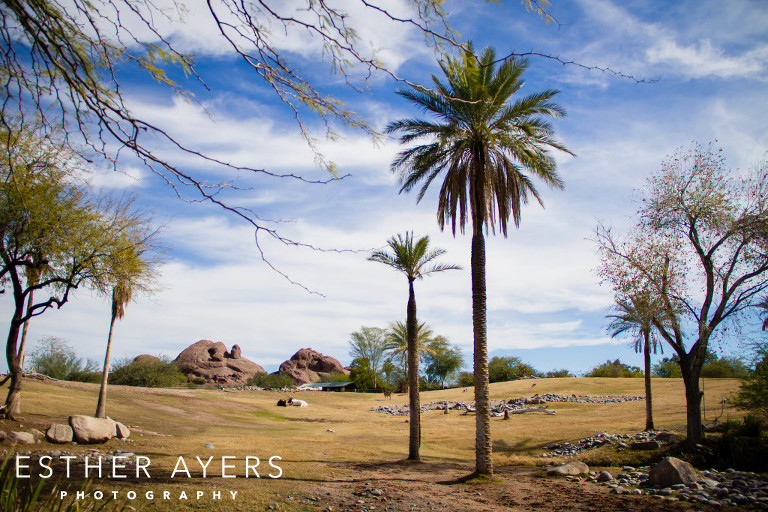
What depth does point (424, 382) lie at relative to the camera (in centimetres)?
8444

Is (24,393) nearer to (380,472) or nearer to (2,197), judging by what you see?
(2,197)

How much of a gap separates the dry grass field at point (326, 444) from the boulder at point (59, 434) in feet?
1.32

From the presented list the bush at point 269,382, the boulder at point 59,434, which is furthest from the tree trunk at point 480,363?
the bush at point 269,382

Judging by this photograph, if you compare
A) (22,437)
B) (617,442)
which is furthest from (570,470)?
(22,437)

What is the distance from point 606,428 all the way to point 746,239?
44.4 ft

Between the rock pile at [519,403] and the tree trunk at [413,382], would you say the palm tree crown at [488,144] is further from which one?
the rock pile at [519,403]

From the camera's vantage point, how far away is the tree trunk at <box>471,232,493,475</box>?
1481 cm

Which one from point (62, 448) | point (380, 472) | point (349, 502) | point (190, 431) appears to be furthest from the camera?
point (190, 431)

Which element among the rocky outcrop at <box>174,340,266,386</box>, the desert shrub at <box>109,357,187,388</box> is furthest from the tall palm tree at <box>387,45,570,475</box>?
the rocky outcrop at <box>174,340,266,386</box>

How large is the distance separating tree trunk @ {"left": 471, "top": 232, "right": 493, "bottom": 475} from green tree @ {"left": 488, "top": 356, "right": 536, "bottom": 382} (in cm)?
6534

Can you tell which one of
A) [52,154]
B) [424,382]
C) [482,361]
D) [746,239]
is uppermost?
[52,154]

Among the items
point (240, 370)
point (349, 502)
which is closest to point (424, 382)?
point (240, 370)

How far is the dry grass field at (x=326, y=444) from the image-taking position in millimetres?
10234

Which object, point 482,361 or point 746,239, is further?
point 746,239
